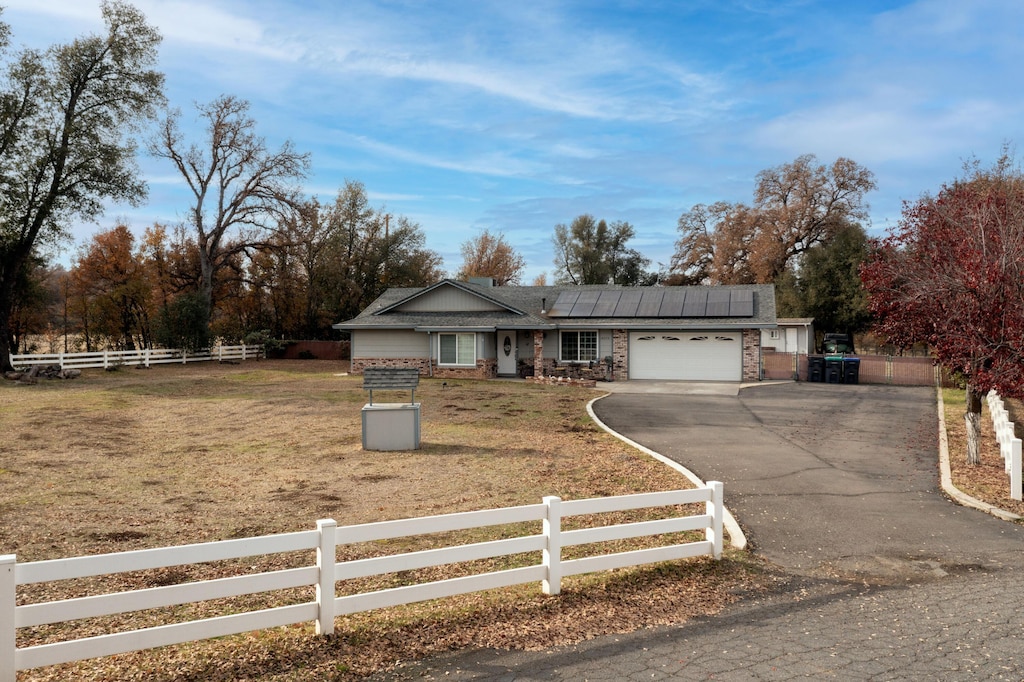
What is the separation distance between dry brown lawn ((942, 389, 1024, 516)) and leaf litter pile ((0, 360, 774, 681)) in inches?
179

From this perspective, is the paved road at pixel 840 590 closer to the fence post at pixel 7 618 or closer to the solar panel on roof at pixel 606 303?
the fence post at pixel 7 618

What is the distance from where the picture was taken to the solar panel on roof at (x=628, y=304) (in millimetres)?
32219

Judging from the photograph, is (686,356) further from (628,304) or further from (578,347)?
(578,347)

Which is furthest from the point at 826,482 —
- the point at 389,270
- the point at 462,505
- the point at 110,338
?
the point at 110,338

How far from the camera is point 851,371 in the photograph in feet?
94.7

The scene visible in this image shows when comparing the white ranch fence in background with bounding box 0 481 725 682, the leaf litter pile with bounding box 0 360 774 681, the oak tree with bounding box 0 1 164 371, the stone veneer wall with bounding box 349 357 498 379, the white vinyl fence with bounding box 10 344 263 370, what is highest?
the oak tree with bounding box 0 1 164 371

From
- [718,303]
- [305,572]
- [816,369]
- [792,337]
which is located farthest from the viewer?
[792,337]

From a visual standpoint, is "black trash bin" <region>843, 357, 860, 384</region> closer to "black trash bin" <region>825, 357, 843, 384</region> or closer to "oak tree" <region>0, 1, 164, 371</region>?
"black trash bin" <region>825, 357, 843, 384</region>

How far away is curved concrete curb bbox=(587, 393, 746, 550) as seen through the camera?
8125 millimetres

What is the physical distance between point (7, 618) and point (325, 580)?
6.81 feet

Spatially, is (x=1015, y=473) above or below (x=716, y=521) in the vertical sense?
below

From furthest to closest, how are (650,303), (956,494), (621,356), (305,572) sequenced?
(650,303) < (621,356) < (956,494) < (305,572)

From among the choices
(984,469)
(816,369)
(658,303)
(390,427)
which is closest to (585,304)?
(658,303)

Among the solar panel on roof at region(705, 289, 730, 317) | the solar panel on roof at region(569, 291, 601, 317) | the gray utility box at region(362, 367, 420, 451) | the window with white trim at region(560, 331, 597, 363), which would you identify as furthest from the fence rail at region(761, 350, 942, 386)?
the gray utility box at region(362, 367, 420, 451)
